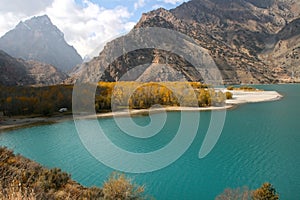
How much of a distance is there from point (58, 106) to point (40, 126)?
55.5 ft

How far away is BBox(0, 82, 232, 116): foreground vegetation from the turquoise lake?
18396 millimetres

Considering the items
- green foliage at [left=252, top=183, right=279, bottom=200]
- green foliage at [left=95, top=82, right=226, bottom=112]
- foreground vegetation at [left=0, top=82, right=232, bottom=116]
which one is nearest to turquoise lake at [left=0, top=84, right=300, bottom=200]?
green foliage at [left=252, top=183, right=279, bottom=200]

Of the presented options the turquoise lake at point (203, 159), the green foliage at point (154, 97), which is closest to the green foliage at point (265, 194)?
the turquoise lake at point (203, 159)

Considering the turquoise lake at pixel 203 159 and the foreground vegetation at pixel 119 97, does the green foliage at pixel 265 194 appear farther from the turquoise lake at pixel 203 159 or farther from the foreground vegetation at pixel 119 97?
the foreground vegetation at pixel 119 97

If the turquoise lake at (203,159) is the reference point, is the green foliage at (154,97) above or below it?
above

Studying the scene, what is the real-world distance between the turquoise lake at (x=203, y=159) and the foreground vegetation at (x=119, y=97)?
18.4 m

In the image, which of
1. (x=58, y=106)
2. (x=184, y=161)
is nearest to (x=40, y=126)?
(x=58, y=106)

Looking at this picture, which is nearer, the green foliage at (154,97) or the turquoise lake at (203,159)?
the turquoise lake at (203,159)

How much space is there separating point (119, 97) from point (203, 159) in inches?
2101

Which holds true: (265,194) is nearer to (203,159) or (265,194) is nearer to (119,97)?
(203,159)

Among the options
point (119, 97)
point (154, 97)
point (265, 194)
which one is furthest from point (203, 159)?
point (119, 97)

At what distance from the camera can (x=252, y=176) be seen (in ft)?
79.2

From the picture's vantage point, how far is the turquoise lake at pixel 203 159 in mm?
22609

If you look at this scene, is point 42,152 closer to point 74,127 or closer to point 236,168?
point 74,127
